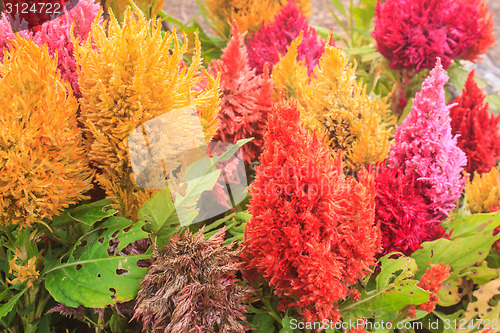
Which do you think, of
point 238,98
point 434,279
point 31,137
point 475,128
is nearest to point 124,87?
point 31,137

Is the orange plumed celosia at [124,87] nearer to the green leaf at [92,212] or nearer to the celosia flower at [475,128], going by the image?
the green leaf at [92,212]

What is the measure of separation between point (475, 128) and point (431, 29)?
15.1 inches

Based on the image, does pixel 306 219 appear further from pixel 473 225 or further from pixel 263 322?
pixel 473 225

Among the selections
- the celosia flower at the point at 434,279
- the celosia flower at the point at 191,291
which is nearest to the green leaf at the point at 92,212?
the celosia flower at the point at 191,291

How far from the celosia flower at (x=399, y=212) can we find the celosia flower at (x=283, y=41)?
55 cm

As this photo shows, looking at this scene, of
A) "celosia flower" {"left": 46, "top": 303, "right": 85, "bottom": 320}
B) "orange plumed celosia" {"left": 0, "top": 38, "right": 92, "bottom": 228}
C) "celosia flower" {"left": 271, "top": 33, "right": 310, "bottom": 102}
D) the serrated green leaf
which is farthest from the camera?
"celosia flower" {"left": 271, "top": 33, "right": 310, "bottom": 102}

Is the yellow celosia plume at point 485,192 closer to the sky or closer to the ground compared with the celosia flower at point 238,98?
closer to the ground

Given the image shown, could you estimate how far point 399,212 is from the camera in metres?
0.84

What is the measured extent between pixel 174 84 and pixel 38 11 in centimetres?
42

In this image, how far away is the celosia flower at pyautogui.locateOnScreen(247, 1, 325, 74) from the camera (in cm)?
130

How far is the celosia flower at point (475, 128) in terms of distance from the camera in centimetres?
117

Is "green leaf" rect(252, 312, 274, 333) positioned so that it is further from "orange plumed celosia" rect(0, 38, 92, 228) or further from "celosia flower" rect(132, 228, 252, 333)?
"orange plumed celosia" rect(0, 38, 92, 228)

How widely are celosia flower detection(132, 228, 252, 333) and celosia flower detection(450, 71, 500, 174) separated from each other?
2.70 ft

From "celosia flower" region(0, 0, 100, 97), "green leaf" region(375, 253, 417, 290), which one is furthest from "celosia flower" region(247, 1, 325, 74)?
"green leaf" region(375, 253, 417, 290)
